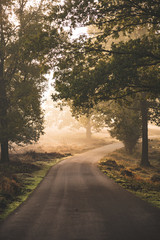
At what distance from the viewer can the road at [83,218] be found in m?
6.35

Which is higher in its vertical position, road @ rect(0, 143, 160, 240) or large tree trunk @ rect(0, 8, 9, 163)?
large tree trunk @ rect(0, 8, 9, 163)

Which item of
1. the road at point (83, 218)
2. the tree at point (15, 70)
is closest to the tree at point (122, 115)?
the tree at point (15, 70)

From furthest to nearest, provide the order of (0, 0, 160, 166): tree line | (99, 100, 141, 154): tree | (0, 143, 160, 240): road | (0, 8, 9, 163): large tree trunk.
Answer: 1. (99, 100, 141, 154): tree
2. (0, 8, 9, 163): large tree trunk
3. (0, 0, 160, 166): tree line
4. (0, 143, 160, 240): road

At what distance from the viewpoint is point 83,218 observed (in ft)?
25.6

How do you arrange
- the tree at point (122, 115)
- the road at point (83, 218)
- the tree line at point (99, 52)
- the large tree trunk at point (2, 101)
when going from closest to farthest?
1. the road at point (83, 218)
2. the tree line at point (99, 52)
3. the large tree trunk at point (2, 101)
4. the tree at point (122, 115)

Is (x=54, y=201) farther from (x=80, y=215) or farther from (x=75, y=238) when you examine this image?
(x=75, y=238)

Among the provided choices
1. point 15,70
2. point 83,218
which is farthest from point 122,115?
point 83,218

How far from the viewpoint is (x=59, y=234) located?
643 centimetres

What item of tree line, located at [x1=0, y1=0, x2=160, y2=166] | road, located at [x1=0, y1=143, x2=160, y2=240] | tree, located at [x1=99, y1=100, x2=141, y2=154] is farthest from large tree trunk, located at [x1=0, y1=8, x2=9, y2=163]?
tree, located at [x1=99, y1=100, x2=141, y2=154]

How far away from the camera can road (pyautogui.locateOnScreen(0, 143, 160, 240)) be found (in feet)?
20.8

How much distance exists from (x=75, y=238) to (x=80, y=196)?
5.30 meters

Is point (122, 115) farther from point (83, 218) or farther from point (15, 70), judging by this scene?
point (83, 218)

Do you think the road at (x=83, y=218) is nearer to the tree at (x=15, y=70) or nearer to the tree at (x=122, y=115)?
the tree at (x=15, y=70)

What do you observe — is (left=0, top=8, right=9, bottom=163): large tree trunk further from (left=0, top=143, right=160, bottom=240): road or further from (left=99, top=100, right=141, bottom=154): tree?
(left=99, top=100, right=141, bottom=154): tree
